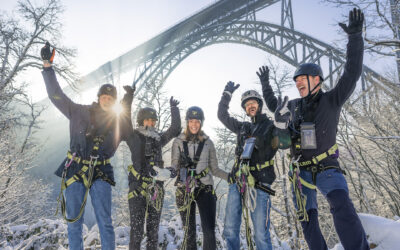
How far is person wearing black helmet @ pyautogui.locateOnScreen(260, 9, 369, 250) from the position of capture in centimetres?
259

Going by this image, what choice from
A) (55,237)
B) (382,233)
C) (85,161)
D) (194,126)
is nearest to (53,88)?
(85,161)

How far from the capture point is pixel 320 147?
2805mm

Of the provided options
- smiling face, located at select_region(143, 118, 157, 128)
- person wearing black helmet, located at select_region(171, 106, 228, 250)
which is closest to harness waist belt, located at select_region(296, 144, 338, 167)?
person wearing black helmet, located at select_region(171, 106, 228, 250)

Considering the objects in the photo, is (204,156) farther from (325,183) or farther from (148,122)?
(325,183)

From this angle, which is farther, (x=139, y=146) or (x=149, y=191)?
(x=139, y=146)

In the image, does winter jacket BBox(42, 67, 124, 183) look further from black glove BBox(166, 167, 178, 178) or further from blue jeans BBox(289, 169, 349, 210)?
blue jeans BBox(289, 169, 349, 210)

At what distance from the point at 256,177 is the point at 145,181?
5.76 ft

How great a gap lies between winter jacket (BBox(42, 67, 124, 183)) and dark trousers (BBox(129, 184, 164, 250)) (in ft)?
2.03

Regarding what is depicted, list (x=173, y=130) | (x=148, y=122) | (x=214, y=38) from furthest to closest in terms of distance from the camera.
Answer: (x=214, y=38)
(x=173, y=130)
(x=148, y=122)

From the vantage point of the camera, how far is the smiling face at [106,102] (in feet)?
12.1

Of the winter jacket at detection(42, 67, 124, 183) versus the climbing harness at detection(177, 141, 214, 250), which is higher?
the winter jacket at detection(42, 67, 124, 183)

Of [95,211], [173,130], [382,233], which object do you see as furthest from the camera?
[173,130]

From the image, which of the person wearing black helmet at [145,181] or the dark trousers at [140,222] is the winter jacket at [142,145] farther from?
the dark trousers at [140,222]

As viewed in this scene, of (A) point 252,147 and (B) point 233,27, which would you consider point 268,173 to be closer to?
(A) point 252,147
